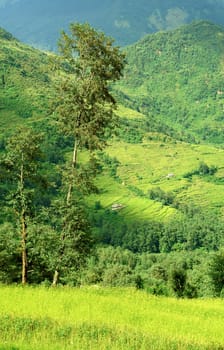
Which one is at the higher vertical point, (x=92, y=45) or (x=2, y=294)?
(x=92, y=45)

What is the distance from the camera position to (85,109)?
33.2 metres

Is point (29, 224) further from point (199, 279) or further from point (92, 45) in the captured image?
point (199, 279)

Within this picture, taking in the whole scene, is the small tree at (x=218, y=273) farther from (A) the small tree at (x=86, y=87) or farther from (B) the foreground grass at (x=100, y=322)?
(B) the foreground grass at (x=100, y=322)

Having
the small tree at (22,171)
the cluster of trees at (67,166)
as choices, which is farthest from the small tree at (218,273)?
the small tree at (22,171)

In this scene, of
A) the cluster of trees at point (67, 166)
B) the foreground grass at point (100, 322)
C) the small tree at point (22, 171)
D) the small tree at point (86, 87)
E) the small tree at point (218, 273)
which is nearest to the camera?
the foreground grass at point (100, 322)

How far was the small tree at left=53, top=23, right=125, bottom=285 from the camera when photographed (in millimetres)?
32781

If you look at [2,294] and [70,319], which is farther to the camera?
[2,294]

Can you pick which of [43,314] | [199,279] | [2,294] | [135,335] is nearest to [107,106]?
[2,294]

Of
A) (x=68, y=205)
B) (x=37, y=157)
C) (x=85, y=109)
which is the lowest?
(x=68, y=205)

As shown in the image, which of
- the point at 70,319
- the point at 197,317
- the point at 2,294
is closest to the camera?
the point at 70,319

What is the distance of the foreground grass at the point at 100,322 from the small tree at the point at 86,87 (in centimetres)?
758

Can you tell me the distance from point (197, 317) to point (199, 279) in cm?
8106

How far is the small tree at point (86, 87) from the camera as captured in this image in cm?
3278

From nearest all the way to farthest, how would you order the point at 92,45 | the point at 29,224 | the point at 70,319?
1. the point at 70,319
2. the point at 29,224
3. the point at 92,45
